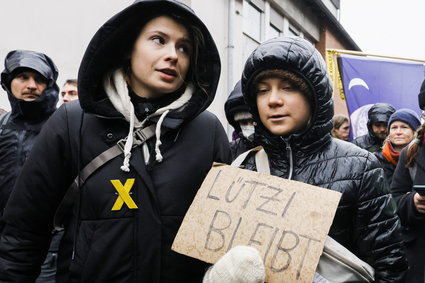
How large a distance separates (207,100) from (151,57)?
31cm

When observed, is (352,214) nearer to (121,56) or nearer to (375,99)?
(121,56)

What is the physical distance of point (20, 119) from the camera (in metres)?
2.99

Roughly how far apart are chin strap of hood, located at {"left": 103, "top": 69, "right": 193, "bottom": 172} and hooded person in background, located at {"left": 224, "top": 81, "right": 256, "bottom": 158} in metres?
1.53

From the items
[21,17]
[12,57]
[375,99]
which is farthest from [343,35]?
[12,57]

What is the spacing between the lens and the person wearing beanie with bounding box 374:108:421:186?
3.98m

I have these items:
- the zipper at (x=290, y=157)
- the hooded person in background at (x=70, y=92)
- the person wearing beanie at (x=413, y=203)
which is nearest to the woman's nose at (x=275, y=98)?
Answer: the zipper at (x=290, y=157)

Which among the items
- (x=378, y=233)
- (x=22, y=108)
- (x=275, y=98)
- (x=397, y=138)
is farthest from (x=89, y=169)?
(x=397, y=138)

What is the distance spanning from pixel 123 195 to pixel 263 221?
0.52 m

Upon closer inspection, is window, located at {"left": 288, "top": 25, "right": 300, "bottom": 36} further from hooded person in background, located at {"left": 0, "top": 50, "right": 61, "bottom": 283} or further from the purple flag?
hooded person in background, located at {"left": 0, "top": 50, "right": 61, "bottom": 283}

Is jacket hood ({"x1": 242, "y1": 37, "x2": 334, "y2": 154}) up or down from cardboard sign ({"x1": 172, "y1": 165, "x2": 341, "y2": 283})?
up

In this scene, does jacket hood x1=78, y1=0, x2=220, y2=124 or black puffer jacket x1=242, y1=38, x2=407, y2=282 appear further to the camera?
jacket hood x1=78, y1=0, x2=220, y2=124

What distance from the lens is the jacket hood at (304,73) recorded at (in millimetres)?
1629

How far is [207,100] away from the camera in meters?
1.86

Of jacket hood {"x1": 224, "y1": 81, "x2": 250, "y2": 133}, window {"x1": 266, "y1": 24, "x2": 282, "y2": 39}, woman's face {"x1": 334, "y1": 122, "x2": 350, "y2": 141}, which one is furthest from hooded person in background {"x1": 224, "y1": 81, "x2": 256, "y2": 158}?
window {"x1": 266, "y1": 24, "x2": 282, "y2": 39}
